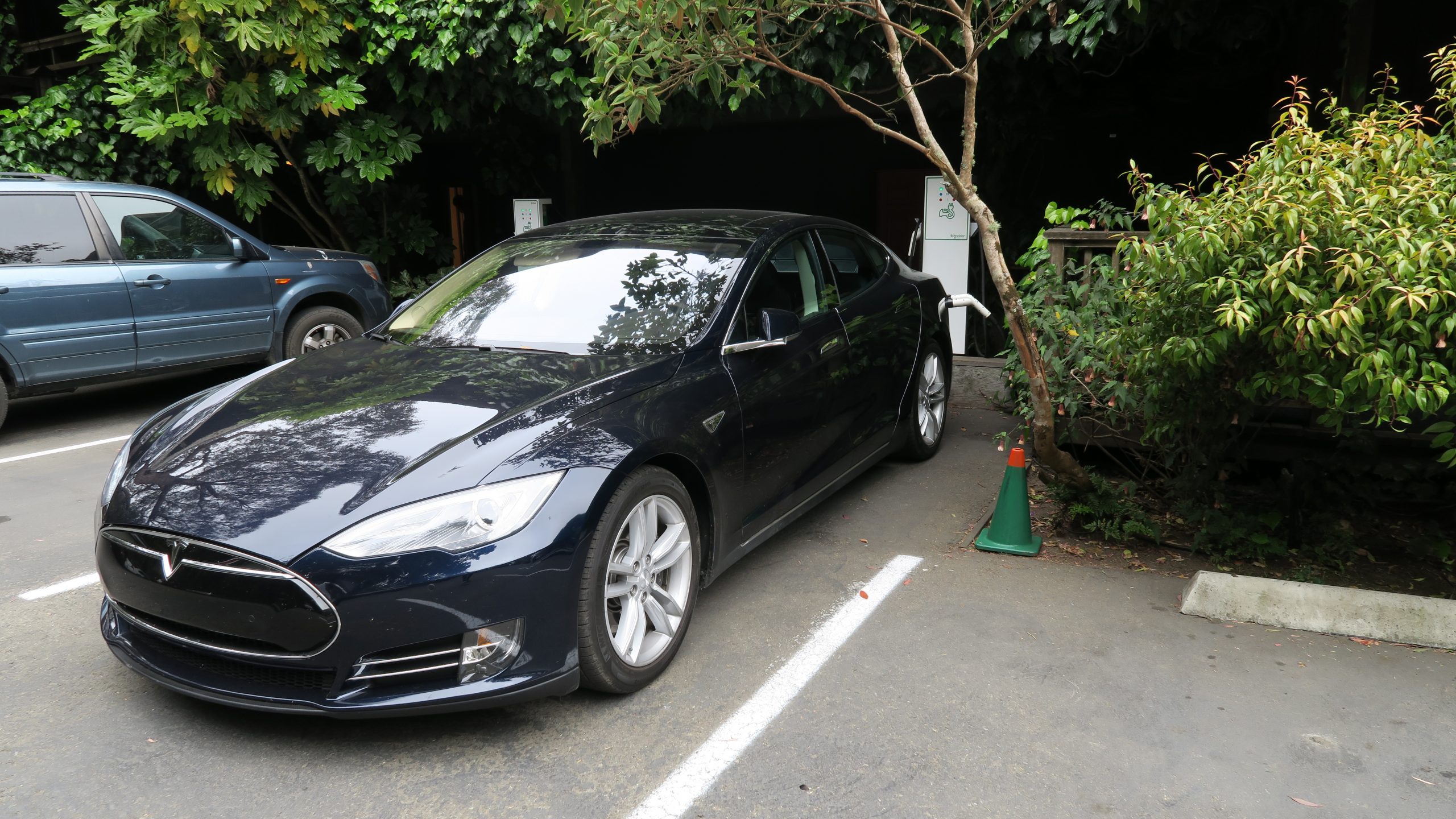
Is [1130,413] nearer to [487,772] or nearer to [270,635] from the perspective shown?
[487,772]

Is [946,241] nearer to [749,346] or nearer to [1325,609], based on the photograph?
→ [749,346]

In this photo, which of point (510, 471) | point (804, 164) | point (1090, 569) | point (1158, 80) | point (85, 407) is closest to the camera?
point (510, 471)

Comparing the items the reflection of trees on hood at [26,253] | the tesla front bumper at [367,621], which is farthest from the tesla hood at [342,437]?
the reflection of trees on hood at [26,253]

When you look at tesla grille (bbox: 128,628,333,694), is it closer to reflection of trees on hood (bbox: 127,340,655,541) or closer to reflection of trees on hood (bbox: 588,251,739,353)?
Result: reflection of trees on hood (bbox: 127,340,655,541)

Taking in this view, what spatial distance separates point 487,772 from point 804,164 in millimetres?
9796

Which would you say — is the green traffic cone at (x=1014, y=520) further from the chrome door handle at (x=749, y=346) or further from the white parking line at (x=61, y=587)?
the white parking line at (x=61, y=587)

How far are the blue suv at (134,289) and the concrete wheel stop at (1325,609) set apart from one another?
5.03m

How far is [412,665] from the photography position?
9.04 feet

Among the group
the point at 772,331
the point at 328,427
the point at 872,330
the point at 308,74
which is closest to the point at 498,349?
the point at 328,427

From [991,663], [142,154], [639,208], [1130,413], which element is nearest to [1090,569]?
[1130,413]

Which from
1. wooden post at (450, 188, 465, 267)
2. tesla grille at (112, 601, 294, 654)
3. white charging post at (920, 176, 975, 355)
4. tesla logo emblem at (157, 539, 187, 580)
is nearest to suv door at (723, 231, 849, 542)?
tesla grille at (112, 601, 294, 654)

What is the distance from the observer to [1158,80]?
9.43m

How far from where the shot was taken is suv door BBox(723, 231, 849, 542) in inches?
152

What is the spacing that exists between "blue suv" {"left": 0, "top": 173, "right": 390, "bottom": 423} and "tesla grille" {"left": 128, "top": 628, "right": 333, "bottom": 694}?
3.58m
